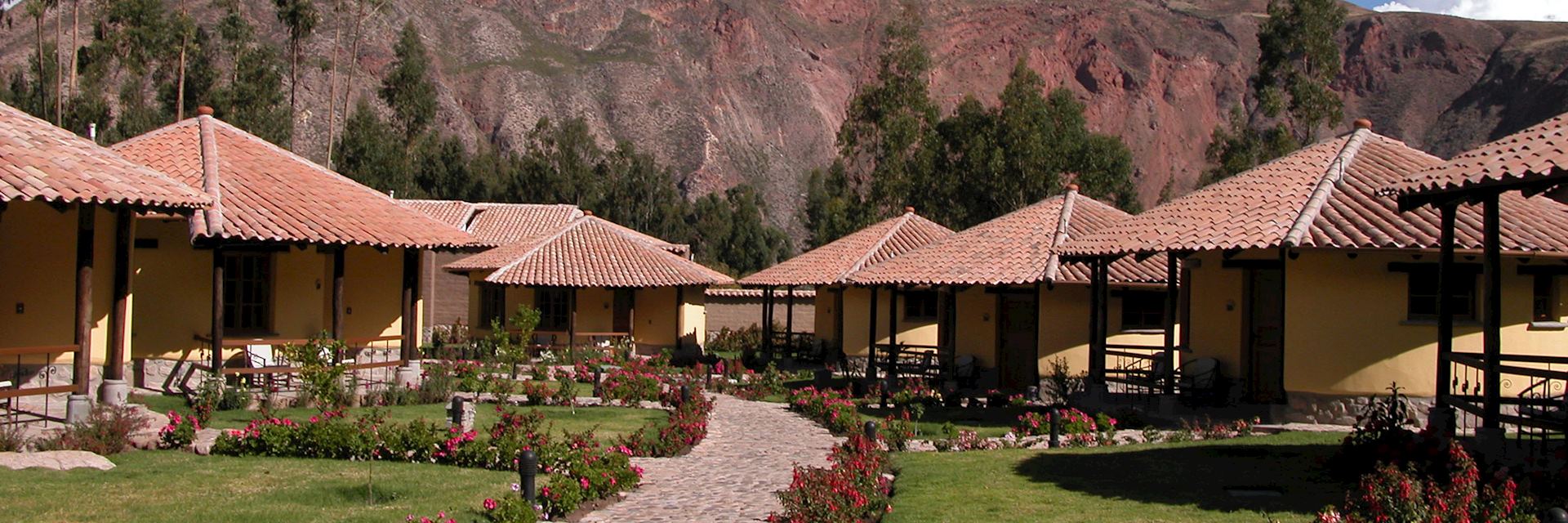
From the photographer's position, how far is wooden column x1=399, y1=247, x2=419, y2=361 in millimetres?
21688

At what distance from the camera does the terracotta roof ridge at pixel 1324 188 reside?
1577 centimetres

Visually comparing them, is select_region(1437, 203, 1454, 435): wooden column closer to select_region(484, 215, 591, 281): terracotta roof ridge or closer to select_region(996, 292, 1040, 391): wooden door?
select_region(996, 292, 1040, 391): wooden door

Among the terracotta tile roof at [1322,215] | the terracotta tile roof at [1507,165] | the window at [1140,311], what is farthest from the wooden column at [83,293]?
the window at [1140,311]

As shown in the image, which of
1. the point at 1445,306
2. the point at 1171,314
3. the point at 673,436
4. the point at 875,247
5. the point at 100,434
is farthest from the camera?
the point at 875,247

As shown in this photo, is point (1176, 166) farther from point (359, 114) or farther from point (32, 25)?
point (32, 25)

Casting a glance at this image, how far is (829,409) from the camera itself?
19719 millimetres

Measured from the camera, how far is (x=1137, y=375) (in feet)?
61.6

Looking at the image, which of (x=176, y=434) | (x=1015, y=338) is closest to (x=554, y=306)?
(x=1015, y=338)

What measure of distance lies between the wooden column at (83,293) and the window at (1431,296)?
15097 millimetres

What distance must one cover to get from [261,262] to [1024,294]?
13.0 m

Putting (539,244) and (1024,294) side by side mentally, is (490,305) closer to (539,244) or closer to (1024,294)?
(539,244)

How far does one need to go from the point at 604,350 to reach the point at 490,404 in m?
11.6

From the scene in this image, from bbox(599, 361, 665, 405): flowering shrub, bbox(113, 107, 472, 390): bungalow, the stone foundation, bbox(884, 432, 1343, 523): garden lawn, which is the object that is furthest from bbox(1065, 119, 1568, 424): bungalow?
bbox(113, 107, 472, 390): bungalow

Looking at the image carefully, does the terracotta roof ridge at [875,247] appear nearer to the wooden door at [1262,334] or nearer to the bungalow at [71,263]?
the wooden door at [1262,334]
